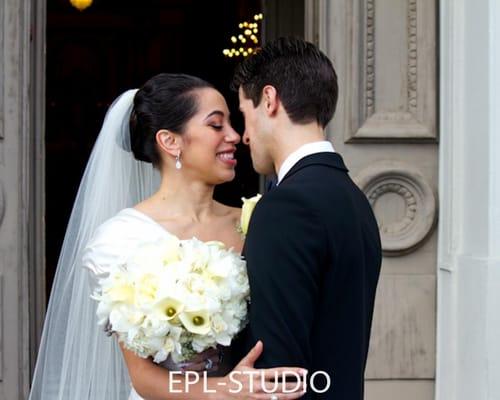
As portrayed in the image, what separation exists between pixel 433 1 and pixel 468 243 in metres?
1.32

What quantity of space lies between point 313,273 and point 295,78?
0.50m

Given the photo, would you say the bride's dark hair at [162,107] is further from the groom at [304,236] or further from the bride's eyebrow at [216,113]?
the groom at [304,236]

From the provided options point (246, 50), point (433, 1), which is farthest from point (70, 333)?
point (246, 50)

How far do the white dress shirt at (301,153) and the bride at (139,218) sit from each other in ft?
1.51

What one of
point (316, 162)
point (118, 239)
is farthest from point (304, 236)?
point (118, 239)

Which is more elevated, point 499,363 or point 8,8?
point 8,8

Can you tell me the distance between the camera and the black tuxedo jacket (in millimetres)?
2242

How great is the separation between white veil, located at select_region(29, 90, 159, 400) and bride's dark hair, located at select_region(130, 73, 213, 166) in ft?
0.71

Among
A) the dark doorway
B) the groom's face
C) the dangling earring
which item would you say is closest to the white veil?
the dangling earring

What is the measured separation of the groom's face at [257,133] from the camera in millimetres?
2473

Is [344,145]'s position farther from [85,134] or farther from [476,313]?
[85,134]

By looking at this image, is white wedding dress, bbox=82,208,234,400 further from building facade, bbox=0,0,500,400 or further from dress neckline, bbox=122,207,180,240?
building facade, bbox=0,0,500,400

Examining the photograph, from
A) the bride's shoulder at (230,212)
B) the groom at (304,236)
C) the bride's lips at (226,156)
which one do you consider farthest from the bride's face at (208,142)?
the groom at (304,236)

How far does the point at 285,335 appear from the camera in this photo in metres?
2.24
